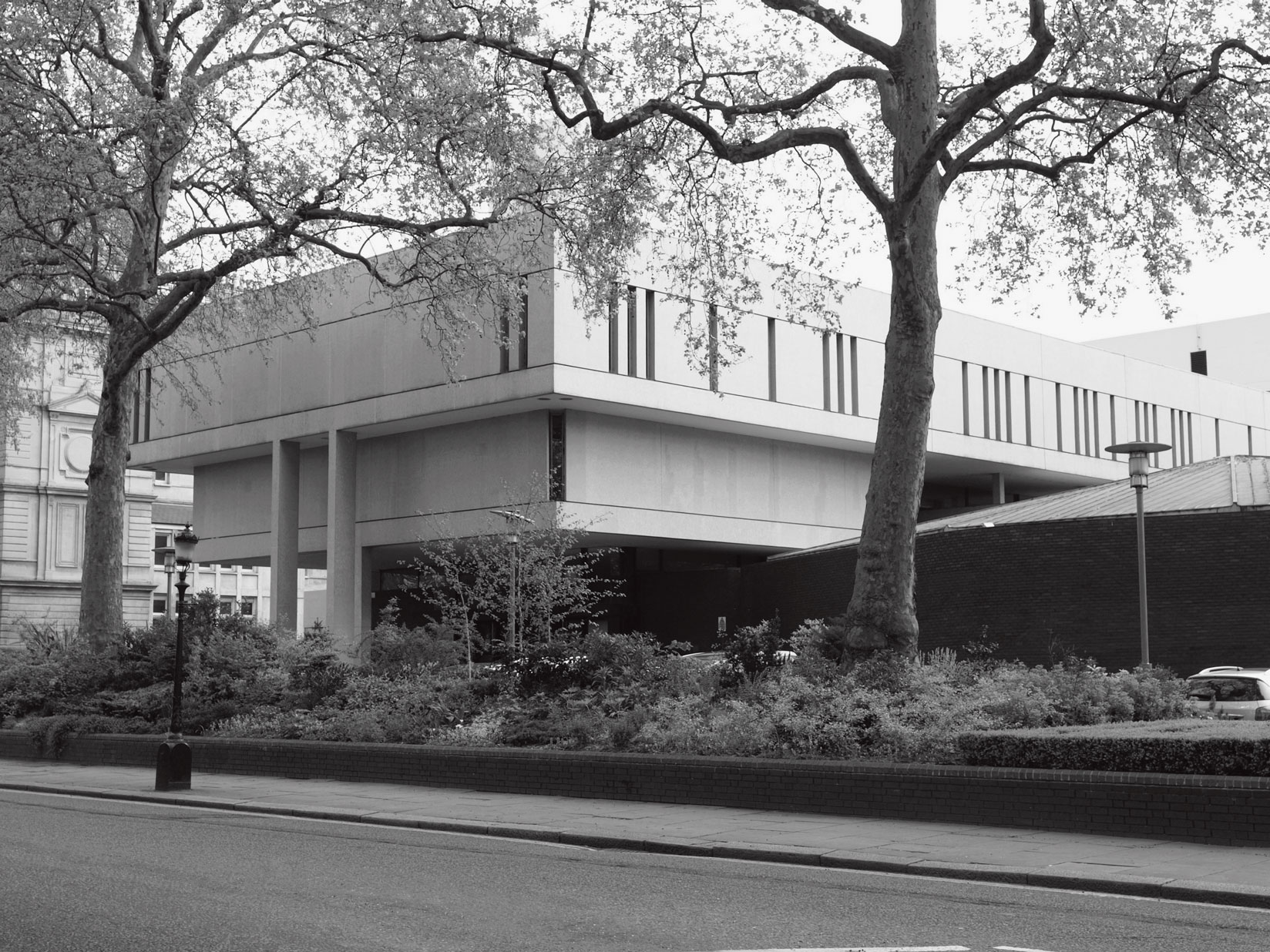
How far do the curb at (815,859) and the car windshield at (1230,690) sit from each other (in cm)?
1364

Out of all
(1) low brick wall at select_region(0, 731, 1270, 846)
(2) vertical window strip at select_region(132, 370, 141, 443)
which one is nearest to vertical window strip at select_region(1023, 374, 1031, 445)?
(2) vertical window strip at select_region(132, 370, 141, 443)

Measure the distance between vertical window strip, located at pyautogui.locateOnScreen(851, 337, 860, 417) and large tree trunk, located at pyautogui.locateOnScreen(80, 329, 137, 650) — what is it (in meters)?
26.7

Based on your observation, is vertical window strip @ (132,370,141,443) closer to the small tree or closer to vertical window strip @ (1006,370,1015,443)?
the small tree

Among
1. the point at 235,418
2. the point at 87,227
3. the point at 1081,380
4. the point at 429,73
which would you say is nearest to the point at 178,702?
the point at 429,73

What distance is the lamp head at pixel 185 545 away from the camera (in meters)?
19.9

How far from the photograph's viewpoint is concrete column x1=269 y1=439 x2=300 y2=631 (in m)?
48.6

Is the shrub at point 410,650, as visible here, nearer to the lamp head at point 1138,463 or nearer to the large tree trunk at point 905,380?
the large tree trunk at point 905,380

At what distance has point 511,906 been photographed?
9500 millimetres

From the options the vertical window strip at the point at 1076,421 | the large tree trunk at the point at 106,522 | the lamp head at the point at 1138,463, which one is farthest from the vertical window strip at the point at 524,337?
the vertical window strip at the point at 1076,421

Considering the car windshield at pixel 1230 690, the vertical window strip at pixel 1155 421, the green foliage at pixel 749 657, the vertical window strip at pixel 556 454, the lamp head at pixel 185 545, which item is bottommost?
the car windshield at pixel 1230 690

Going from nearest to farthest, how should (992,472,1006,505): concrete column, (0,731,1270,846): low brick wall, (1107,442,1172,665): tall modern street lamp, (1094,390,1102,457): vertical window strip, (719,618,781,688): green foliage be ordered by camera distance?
(0,731,1270,846): low brick wall, (719,618,781,688): green foliage, (1107,442,1172,665): tall modern street lamp, (992,472,1006,505): concrete column, (1094,390,1102,457): vertical window strip

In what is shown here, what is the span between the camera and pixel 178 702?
66.2 feet

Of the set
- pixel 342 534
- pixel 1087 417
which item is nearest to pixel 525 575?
pixel 342 534

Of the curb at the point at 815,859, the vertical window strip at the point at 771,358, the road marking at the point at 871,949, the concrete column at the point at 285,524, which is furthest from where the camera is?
the concrete column at the point at 285,524
